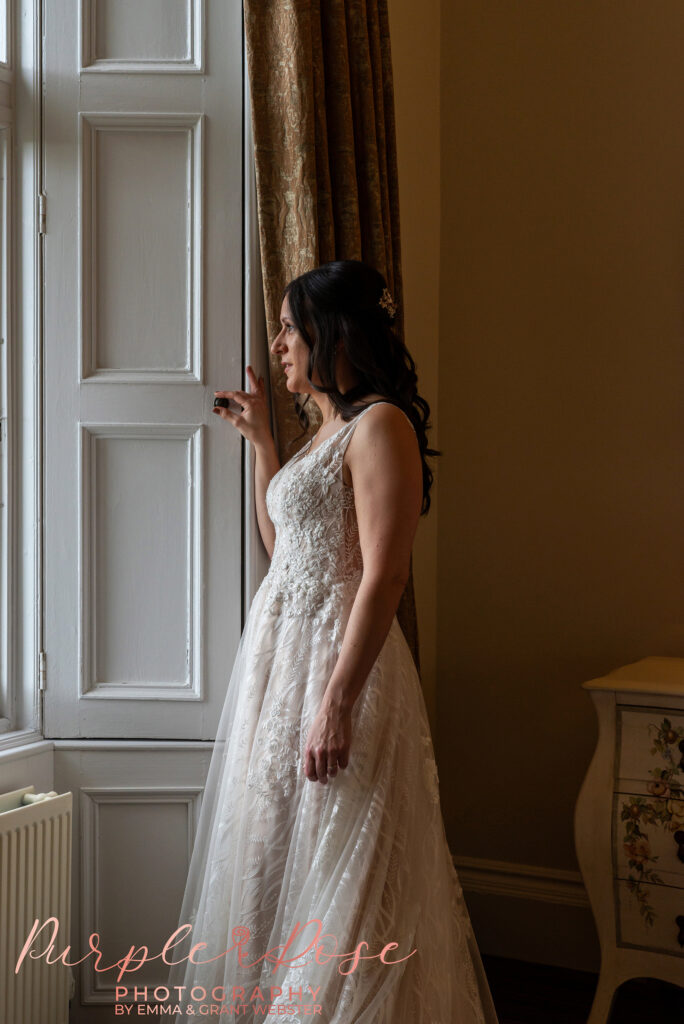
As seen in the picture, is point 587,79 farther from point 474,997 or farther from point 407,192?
point 474,997

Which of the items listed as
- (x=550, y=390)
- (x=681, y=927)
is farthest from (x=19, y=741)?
(x=550, y=390)

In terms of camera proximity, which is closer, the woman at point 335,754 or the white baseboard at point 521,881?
the woman at point 335,754

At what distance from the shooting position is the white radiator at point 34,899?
1988mm

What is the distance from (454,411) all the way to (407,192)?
25.8 inches

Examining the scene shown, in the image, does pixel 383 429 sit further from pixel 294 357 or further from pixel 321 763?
pixel 321 763

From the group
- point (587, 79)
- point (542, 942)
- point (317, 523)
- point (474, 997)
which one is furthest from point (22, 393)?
point (542, 942)

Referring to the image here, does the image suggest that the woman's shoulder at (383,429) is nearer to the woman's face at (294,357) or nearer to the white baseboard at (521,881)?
the woman's face at (294,357)

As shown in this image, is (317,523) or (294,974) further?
(317,523)

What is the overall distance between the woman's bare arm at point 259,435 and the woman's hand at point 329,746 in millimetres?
582

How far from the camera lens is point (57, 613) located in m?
2.29

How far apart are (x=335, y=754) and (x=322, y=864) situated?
0.19m

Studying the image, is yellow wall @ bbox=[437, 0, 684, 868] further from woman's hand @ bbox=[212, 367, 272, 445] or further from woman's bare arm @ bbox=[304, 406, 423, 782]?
woman's bare arm @ bbox=[304, 406, 423, 782]

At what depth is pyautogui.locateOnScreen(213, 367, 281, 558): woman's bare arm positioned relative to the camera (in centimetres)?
222

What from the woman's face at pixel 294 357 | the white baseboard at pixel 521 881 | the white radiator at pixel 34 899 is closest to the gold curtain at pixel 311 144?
the woman's face at pixel 294 357
